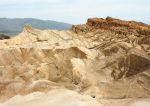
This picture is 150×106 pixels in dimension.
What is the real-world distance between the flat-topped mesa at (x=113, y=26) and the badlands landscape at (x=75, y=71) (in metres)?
0.65

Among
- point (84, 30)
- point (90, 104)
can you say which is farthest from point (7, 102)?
point (84, 30)

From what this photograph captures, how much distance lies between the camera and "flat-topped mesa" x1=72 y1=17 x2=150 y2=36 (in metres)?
24.7

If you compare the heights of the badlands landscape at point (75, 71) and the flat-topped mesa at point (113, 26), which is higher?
the flat-topped mesa at point (113, 26)

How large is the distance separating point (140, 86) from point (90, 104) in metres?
3.72

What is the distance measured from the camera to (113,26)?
26.2 m

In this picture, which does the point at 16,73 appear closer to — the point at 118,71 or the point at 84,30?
the point at 118,71

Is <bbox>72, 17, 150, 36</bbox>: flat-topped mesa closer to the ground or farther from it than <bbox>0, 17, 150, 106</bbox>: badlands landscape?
farther from it

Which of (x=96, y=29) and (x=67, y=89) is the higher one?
(x=96, y=29)

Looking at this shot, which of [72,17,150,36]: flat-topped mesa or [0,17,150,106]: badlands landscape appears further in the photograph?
[72,17,150,36]: flat-topped mesa

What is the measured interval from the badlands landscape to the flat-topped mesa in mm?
653

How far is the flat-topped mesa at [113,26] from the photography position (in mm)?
24719

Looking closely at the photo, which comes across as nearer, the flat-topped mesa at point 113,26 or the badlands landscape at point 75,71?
the badlands landscape at point 75,71

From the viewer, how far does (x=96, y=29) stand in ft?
86.3

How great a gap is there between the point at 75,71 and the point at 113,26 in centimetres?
818
